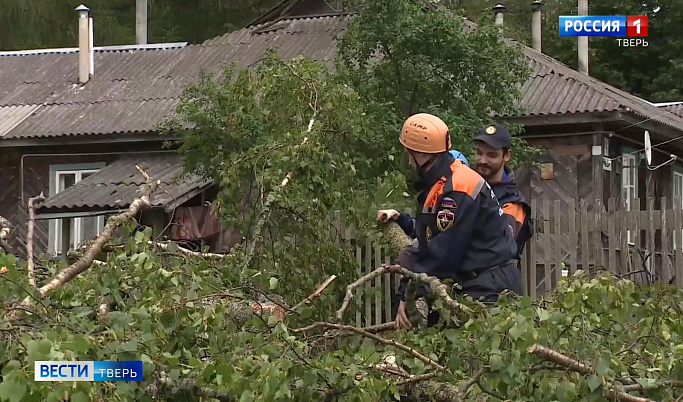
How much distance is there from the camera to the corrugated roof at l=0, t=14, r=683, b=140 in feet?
51.1

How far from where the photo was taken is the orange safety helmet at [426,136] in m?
4.83

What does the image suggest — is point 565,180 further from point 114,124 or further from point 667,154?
point 114,124

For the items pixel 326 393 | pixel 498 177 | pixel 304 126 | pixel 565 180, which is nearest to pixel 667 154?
pixel 565 180

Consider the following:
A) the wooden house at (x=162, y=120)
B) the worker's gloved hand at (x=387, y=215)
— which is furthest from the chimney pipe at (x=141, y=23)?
the worker's gloved hand at (x=387, y=215)

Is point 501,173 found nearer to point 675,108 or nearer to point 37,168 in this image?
point 37,168

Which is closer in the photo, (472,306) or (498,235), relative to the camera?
(472,306)

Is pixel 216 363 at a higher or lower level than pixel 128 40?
lower

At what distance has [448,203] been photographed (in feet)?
15.5

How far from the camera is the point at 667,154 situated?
18.4 meters

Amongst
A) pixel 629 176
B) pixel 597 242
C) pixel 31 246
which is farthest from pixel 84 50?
pixel 31 246

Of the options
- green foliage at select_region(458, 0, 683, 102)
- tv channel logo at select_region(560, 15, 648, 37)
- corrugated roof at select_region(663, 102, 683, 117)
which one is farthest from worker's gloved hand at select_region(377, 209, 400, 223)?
green foliage at select_region(458, 0, 683, 102)

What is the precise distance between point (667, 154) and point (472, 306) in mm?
14784

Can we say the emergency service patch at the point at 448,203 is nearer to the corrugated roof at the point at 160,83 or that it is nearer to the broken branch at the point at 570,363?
the broken branch at the point at 570,363

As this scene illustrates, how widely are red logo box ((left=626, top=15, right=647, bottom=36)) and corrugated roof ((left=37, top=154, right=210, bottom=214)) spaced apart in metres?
11.3
